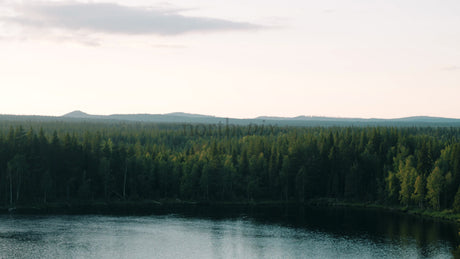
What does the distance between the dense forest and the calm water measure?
42.5 feet

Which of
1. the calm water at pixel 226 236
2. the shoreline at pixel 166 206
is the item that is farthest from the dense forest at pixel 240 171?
the calm water at pixel 226 236

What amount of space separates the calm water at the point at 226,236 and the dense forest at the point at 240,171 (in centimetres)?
1296

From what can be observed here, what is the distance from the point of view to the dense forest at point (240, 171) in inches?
4756

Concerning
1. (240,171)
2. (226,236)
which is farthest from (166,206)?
(226,236)

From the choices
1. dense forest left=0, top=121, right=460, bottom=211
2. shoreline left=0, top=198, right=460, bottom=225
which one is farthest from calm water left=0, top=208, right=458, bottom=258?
dense forest left=0, top=121, right=460, bottom=211

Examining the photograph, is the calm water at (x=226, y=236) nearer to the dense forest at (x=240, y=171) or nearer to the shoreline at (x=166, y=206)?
the shoreline at (x=166, y=206)

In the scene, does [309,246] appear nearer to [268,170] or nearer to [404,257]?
[404,257]

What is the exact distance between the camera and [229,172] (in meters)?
139

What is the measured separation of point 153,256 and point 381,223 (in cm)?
4985

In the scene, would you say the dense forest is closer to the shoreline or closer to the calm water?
the shoreline

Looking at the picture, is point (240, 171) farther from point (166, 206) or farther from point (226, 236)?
point (226, 236)

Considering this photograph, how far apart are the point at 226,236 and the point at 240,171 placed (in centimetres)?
5172

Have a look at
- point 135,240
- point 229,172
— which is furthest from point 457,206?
point 135,240

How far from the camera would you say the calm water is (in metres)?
80.0
